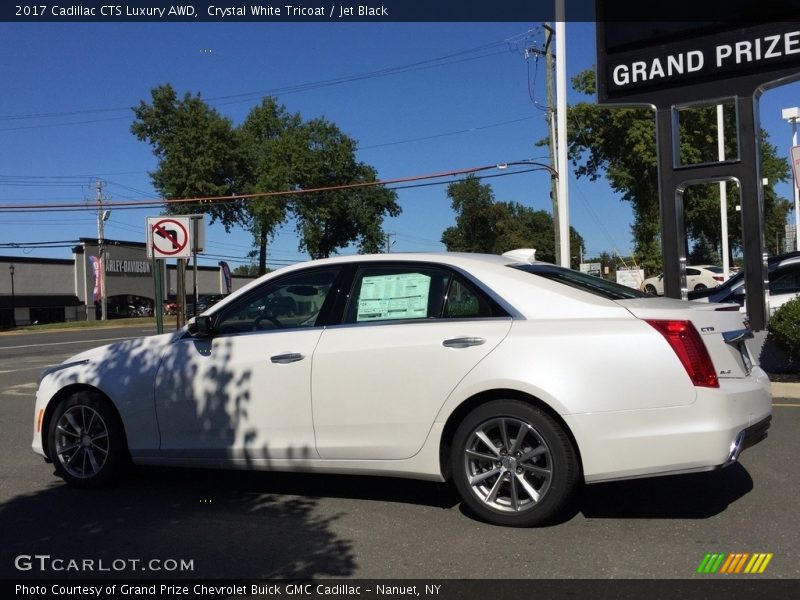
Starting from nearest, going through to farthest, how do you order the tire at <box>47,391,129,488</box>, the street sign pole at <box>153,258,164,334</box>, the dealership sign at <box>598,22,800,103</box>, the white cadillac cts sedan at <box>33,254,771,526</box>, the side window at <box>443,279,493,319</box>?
the white cadillac cts sedan at <box>33,254,771,526</box> → the side window at <box>443,279,493,319</box> → the tire at <box>47,391,129,488</box> → the dealership sign at <box>598,22,800,103</box> → the street sign pole at <box>153,258,164,334</box>

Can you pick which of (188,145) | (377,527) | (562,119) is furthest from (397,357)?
(188,145)

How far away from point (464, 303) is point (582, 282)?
0.83 meters

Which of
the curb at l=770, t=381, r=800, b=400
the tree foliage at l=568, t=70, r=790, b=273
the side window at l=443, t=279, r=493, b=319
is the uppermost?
the tree foliage at l=568, t=70, r=790, b=273

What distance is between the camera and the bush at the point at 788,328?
9.15 metres

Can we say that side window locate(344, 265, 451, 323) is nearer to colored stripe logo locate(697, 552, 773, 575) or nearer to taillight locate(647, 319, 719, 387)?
taillight locate(647, 319, 719, 387)

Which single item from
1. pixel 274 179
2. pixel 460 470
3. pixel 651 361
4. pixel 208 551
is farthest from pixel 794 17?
pixel 274 179

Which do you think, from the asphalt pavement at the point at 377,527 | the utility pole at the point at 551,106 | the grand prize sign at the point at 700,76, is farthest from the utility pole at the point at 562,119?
the asphalt pavement at the point at 377,527

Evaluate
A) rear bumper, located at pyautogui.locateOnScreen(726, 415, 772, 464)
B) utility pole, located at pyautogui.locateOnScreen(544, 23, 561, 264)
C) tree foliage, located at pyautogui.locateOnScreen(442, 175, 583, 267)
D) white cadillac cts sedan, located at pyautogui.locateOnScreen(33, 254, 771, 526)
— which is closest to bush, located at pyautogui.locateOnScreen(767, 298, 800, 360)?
white cadillac cts sedan, located at pyautogui.locateOnScreen(33, 254, 771, 526)

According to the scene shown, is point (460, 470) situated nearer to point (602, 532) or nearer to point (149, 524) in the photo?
point (602, 532)

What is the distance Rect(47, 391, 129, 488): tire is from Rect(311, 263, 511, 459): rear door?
5.37ft

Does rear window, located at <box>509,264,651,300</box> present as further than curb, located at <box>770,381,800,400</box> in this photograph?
No

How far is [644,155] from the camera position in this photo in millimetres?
33812

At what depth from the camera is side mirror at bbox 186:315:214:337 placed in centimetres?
503

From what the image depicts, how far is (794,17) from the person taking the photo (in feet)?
32.1
